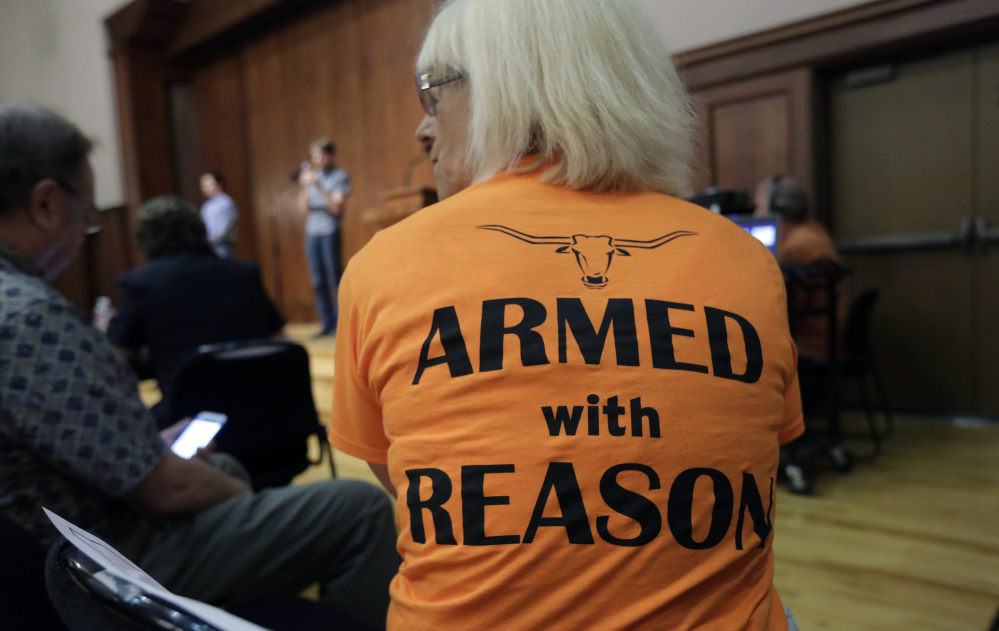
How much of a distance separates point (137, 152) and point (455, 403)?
7.65m

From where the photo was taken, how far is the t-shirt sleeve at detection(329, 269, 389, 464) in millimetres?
695

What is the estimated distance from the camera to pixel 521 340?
605 mm

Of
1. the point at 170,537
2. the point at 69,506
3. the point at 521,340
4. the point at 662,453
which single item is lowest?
the point at 170,537

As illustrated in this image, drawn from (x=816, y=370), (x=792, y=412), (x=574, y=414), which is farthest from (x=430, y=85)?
(x=816, y=370)

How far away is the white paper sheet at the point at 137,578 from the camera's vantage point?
32 centimetres

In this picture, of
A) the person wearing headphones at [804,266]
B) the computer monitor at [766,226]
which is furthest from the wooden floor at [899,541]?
the computer monitor at [766,226]

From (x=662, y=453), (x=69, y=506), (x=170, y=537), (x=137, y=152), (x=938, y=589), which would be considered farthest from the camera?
(x=137, y=152)

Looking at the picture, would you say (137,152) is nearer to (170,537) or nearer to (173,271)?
(173,271)

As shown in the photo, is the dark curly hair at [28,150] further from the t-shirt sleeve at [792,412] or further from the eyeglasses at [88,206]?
the t-shirt sleeve at [792,412]

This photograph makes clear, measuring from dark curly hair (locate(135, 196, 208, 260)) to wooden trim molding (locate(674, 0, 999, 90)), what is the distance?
2.18 meters

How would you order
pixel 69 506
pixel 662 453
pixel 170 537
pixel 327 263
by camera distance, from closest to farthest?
pixel 662 453, pixel 69 506, pixel 170 537, pixel 327 263

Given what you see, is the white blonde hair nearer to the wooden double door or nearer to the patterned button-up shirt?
the patterned button-up shirt

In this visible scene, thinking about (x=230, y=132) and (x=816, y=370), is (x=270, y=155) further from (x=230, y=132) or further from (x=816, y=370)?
(x=816, y=370)

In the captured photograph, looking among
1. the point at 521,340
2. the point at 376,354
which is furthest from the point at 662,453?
the point at 376,354
